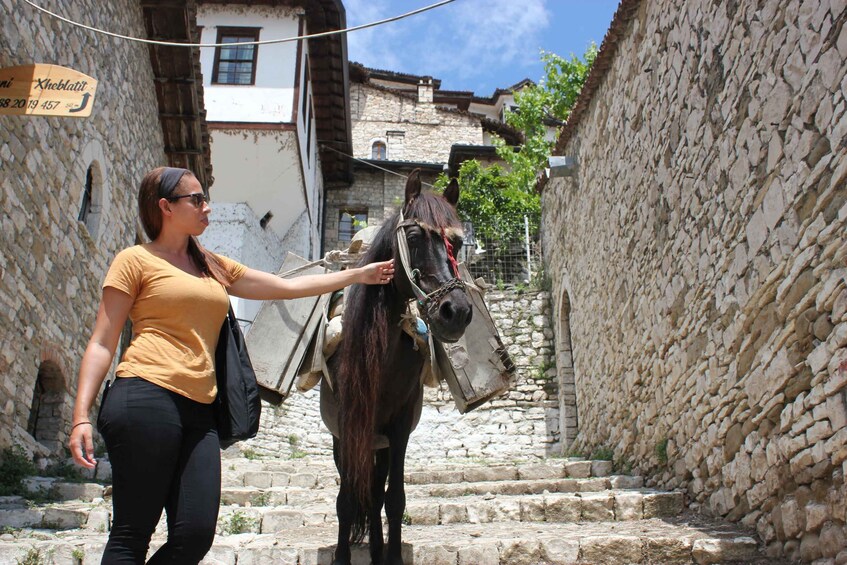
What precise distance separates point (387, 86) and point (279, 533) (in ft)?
91.5

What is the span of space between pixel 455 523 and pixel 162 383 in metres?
3.87

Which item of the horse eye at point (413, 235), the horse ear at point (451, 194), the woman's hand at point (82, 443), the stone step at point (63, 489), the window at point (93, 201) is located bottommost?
the stone step at point (63, 489)

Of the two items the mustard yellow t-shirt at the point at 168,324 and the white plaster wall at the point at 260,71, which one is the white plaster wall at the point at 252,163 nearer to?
the white plaster wall at the point at 260,71

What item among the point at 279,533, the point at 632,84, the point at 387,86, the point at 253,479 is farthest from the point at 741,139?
the point at 387,86

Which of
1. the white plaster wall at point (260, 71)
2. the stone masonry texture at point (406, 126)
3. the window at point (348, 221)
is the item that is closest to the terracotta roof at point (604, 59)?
the white plaster wall at point (260, 71)

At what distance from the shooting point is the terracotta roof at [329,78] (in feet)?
59.4

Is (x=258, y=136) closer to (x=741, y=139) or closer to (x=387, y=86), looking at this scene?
(x=741, y=139)

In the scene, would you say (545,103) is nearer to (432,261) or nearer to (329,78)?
(329,78)

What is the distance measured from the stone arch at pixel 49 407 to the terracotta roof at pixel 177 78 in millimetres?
4505

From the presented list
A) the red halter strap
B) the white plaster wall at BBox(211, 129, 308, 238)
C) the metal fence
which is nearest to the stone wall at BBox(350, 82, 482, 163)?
the white plaster wall at BBox(211, 129, 308, 238)

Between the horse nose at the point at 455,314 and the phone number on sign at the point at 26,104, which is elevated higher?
the phone number on sign at the point at 26,104

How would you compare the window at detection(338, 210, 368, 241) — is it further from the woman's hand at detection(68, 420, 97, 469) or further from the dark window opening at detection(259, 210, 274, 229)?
the woman's hand at detection(68, 420, 97, 469)

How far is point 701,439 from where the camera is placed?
Result: 5.88 m

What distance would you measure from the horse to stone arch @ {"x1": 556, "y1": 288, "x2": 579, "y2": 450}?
8.39 metres
